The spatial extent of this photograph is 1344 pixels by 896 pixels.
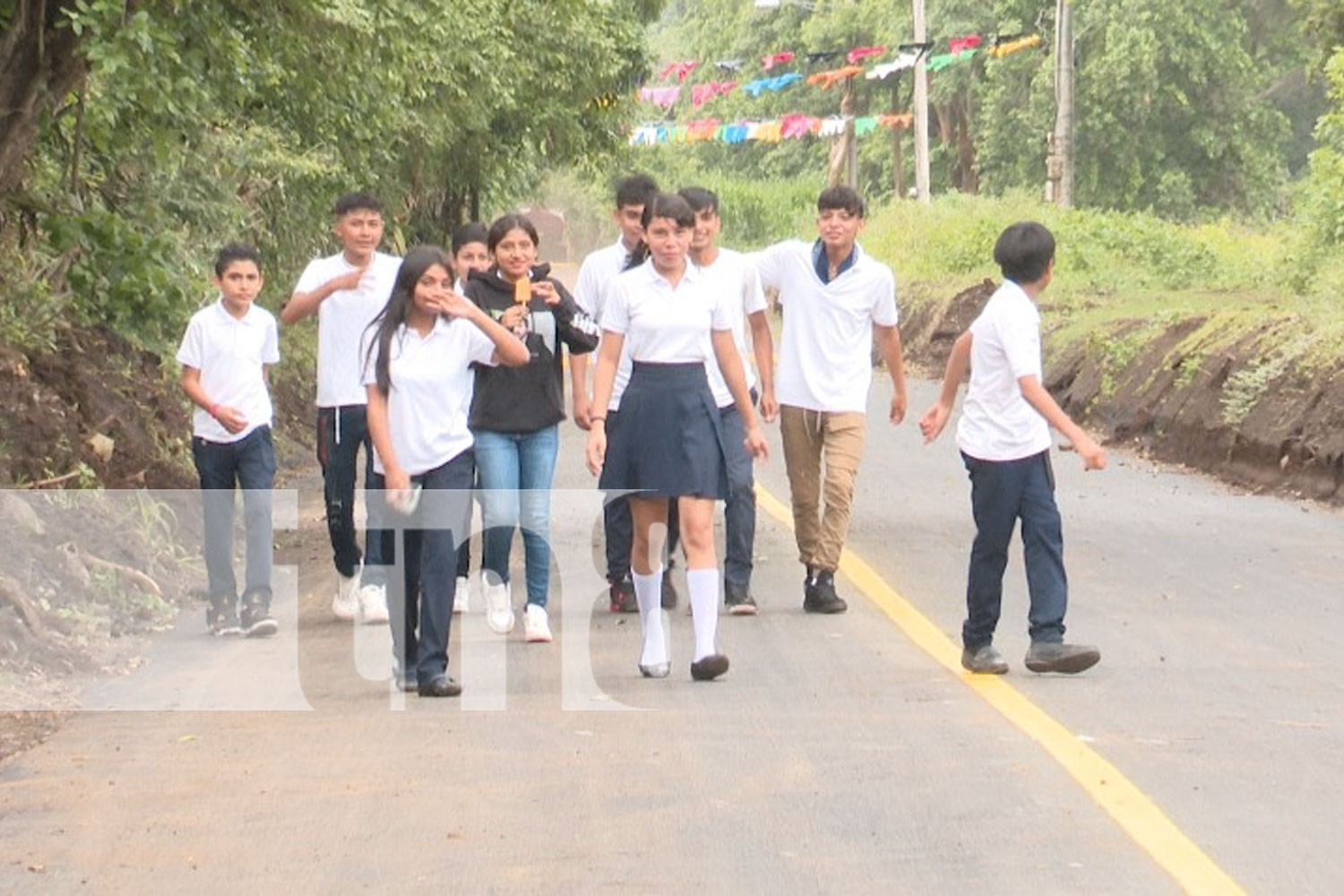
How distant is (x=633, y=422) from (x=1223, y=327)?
39.4 ft

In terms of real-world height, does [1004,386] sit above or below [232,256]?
below

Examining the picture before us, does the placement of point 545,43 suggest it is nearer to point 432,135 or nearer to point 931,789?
point 432,135

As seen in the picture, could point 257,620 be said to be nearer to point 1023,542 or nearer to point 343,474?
point 343,474

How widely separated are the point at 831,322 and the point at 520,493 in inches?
72.1

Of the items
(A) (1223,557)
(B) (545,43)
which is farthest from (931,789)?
(B) (545,43)

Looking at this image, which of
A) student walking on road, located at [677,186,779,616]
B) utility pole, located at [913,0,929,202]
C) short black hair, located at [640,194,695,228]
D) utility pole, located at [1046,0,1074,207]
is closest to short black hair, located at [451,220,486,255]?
student walking on road, located at [677,186,779,616]

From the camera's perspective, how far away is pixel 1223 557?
1323 centimetres

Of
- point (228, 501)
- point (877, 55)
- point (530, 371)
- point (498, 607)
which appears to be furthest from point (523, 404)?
point (877, 55)

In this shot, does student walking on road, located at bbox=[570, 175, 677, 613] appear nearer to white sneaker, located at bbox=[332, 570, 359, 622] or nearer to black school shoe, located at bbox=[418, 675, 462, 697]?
white sneaker, located at bbox=[332, 570, 359, 622]

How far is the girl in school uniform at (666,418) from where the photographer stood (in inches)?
378

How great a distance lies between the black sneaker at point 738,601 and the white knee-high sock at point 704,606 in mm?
1724

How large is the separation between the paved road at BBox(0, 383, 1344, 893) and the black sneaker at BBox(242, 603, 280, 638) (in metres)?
0.22

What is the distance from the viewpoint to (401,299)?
9367mm

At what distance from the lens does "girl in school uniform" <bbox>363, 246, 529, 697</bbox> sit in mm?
9281
